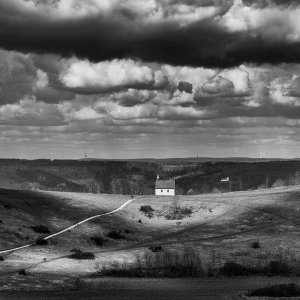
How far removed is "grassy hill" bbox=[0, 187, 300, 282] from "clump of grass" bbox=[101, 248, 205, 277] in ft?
7.12

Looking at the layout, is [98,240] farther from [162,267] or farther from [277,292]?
[277,292]

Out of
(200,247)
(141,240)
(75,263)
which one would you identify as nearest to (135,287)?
(75,263)

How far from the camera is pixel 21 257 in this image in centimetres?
6372

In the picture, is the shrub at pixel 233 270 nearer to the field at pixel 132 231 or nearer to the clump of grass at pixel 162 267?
the clump of grass at pixel 162 267

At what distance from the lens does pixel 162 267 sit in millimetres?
59281

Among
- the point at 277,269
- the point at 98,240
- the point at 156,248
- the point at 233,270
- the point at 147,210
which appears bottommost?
the point at 277,269

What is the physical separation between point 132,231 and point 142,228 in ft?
14.3

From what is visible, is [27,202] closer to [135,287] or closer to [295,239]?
[295,239]

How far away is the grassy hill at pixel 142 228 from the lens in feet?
219

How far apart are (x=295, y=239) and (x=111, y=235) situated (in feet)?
95.7

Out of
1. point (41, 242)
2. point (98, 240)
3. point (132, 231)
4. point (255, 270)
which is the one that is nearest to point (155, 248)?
point (98, 240)

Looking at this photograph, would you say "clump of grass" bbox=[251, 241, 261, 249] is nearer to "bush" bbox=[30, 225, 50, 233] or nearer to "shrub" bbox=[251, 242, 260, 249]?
"shrub" bbox=[251, 242, 260, 249]

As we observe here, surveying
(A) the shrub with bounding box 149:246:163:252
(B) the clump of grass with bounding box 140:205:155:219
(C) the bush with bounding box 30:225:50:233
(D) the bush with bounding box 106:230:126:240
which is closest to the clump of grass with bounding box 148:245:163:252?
(A) the shrub with bounding box 149:246:163:252

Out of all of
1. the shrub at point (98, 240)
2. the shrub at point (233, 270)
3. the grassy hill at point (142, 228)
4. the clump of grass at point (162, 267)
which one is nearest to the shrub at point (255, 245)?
the grassy hill at point (142, 228)
